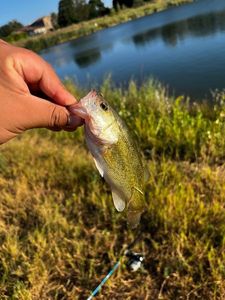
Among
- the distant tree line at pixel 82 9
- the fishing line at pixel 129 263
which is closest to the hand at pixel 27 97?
the fishing line at pixel 129 263

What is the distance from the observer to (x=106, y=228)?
349cm

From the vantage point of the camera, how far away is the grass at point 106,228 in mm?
2902

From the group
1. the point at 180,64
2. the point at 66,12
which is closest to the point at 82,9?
the point at 66,12

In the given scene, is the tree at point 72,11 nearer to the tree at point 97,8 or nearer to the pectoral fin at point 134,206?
the tree at point 97,8

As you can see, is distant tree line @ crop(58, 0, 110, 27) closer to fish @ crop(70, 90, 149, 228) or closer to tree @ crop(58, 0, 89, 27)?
tree @ crop(58, 0, 89, 27)

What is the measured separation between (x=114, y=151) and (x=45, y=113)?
0.39 m

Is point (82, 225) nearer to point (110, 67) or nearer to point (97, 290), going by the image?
point (97, 290)

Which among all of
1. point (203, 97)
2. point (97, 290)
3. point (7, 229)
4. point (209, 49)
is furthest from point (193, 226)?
point (209, 49)

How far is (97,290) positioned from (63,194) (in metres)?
1.33

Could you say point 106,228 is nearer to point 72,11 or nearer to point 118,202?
point 118,202

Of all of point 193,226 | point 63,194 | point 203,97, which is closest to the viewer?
point 193,226

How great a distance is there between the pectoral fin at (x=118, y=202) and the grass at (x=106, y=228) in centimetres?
121

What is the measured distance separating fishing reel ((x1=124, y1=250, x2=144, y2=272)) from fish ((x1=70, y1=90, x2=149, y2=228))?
1.18 m

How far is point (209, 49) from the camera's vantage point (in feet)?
40.7
